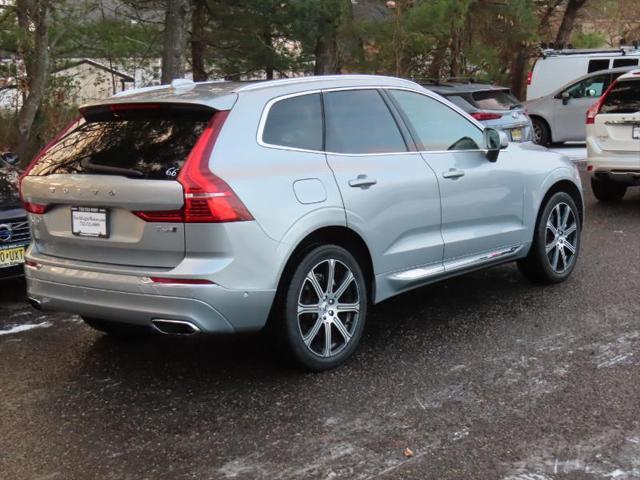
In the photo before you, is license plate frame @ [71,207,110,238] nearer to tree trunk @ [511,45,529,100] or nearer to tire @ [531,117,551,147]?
tire @ [531,117,551,147]

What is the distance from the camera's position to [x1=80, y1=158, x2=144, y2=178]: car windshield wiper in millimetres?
4121

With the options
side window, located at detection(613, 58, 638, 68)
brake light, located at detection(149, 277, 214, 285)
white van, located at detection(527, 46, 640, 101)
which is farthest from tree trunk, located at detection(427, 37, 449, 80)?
brake light, located at detection(149, 277, 214, 285)

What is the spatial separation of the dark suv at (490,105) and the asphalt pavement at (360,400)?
5.47 meters

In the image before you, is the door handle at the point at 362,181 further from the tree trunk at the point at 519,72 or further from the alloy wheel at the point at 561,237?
the tree trunk at the point at 519,72

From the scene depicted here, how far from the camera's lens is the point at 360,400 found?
13.8ft

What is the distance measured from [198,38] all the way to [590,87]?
27.6ft

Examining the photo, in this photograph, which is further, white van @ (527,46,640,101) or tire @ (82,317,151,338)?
white van @ (527,46,640,101)

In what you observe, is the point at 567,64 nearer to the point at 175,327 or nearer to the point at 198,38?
the point at 198,38

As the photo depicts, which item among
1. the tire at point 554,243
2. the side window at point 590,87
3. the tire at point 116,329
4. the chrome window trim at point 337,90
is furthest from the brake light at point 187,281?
the side window at point 590,87

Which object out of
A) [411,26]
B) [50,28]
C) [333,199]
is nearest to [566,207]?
[333,199]

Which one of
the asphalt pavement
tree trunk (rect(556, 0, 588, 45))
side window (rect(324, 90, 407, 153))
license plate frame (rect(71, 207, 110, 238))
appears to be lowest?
the asphalt pavement

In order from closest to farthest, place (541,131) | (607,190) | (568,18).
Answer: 1. (607,190)
2. (541,131)
3. (568,18)

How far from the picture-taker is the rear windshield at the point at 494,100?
37.1 ft

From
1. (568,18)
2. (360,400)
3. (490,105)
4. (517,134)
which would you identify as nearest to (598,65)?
(568,18)
